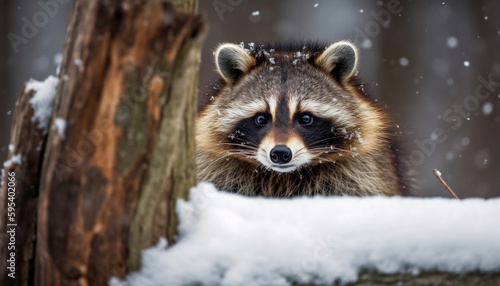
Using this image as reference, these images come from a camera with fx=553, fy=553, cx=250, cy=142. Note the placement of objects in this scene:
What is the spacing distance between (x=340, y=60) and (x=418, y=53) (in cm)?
556

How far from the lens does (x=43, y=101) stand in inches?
80.6

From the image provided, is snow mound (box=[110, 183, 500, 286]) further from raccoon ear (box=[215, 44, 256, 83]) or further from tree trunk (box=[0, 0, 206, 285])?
raccoon ear (box=[215, 44, 256, 83])

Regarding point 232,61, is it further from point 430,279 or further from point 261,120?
point 430,279

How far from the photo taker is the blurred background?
27.2ft

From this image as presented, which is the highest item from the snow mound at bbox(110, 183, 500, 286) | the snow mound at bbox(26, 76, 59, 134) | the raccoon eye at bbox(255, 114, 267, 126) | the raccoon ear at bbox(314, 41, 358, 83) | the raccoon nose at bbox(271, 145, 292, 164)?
the raccoon ear at bbox(314, 41, 358, 83)

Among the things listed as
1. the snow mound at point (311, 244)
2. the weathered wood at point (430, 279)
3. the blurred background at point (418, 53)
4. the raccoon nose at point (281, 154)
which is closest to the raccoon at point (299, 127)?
the raccoon nose at point (281, 154)

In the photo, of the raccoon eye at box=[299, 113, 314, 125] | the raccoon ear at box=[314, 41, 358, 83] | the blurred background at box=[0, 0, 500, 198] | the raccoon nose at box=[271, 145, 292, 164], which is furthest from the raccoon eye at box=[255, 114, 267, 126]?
the blurred background at box=[0, 0, 500, 198]

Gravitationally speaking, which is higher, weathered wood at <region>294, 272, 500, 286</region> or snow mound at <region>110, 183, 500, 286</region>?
snow mound at <region>110, 183, 500, 286</region>

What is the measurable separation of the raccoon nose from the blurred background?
4.96 metres

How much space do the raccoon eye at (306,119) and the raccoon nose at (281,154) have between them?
0.37 m

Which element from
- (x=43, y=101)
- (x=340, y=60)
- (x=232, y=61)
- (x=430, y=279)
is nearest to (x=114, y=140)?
(x=43, y=101)

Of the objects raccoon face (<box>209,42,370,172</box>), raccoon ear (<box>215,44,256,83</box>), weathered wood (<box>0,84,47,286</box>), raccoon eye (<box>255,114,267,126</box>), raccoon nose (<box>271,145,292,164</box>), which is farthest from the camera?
raccoon ear (<box>215,44,256,83</box>)

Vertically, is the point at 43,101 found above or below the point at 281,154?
above

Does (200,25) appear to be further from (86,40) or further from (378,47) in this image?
(378,47)
